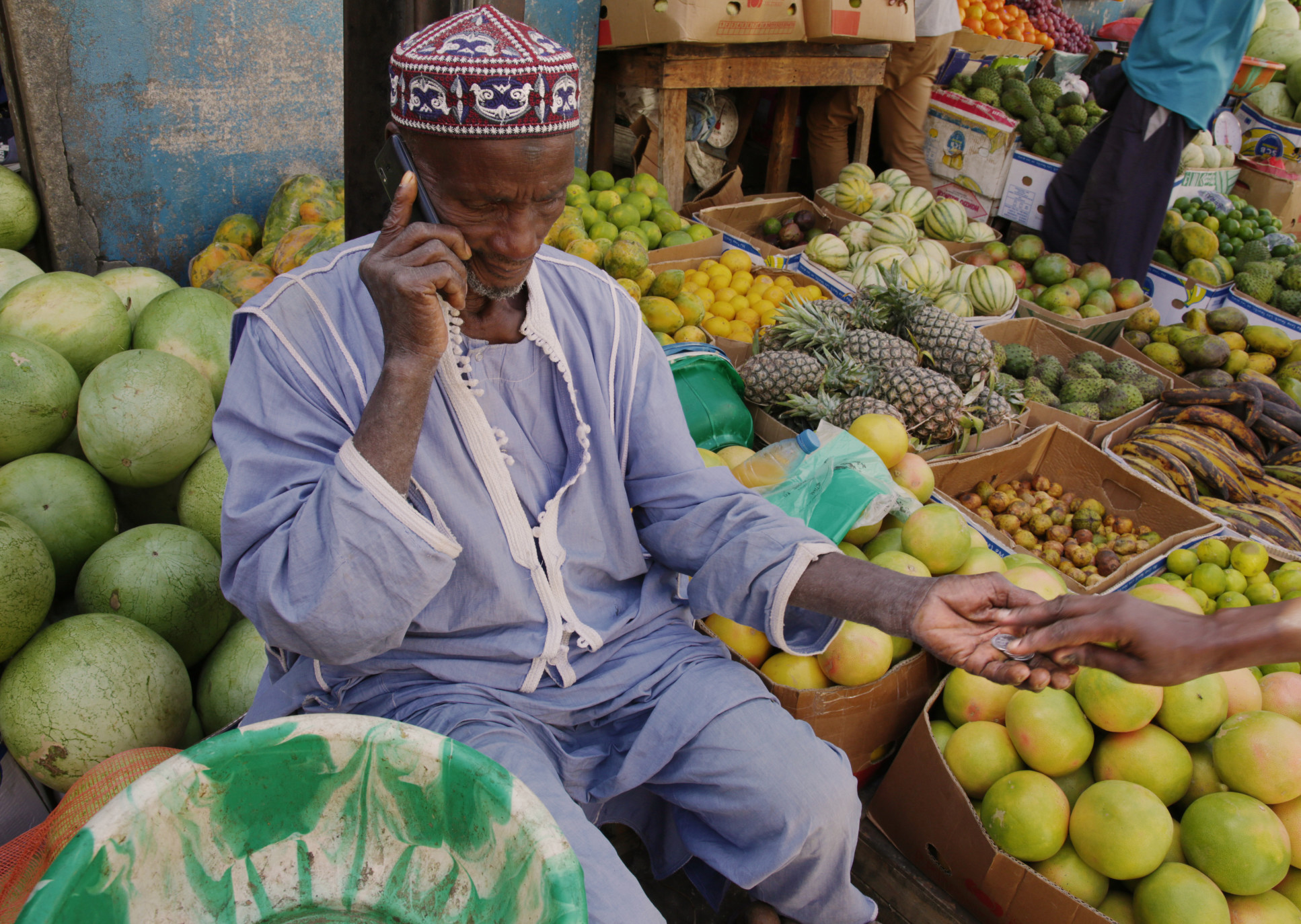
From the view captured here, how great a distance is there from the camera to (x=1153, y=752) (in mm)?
1987

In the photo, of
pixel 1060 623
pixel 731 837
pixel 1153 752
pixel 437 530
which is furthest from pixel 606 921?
pixel 1153 752

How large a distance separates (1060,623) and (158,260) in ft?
14.3

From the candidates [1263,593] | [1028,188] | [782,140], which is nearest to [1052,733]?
[1263,593]

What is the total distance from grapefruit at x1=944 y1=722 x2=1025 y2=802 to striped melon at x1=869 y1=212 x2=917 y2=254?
3.54m

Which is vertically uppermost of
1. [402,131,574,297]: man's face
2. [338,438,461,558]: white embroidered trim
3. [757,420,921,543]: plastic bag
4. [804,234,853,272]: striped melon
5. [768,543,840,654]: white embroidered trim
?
[402,131,574,297]: man's face

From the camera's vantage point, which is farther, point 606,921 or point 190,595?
point 190,595

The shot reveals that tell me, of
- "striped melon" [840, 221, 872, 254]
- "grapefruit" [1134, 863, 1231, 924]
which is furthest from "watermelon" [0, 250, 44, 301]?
"striped melon" [840, 221, 872, 254]

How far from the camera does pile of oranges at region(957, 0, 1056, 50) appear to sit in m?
7.57

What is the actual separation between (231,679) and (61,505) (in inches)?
27.3

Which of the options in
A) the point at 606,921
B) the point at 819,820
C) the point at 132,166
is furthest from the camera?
the point at 132,166

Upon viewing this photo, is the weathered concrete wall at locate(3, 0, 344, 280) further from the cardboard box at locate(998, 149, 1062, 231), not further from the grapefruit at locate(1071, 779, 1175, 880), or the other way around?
the cardboard box at locate(998, 149, 1062, 231)

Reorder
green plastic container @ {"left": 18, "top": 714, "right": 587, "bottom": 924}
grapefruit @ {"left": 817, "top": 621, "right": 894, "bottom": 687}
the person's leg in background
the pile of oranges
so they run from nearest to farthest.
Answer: green plastic container @ {"left": 18, "top": 714, "right": 587, "bottom": 924} → grapefruit @ {"left": 817, "top": 621, "right": 894, "bottom": 687} → the person's leg in background → the pile of oranges

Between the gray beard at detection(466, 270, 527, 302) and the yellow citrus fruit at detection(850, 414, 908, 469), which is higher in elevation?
the gray beard at detection(466, 270, 527, 302)

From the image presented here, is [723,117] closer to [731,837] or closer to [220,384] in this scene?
[220,384]
